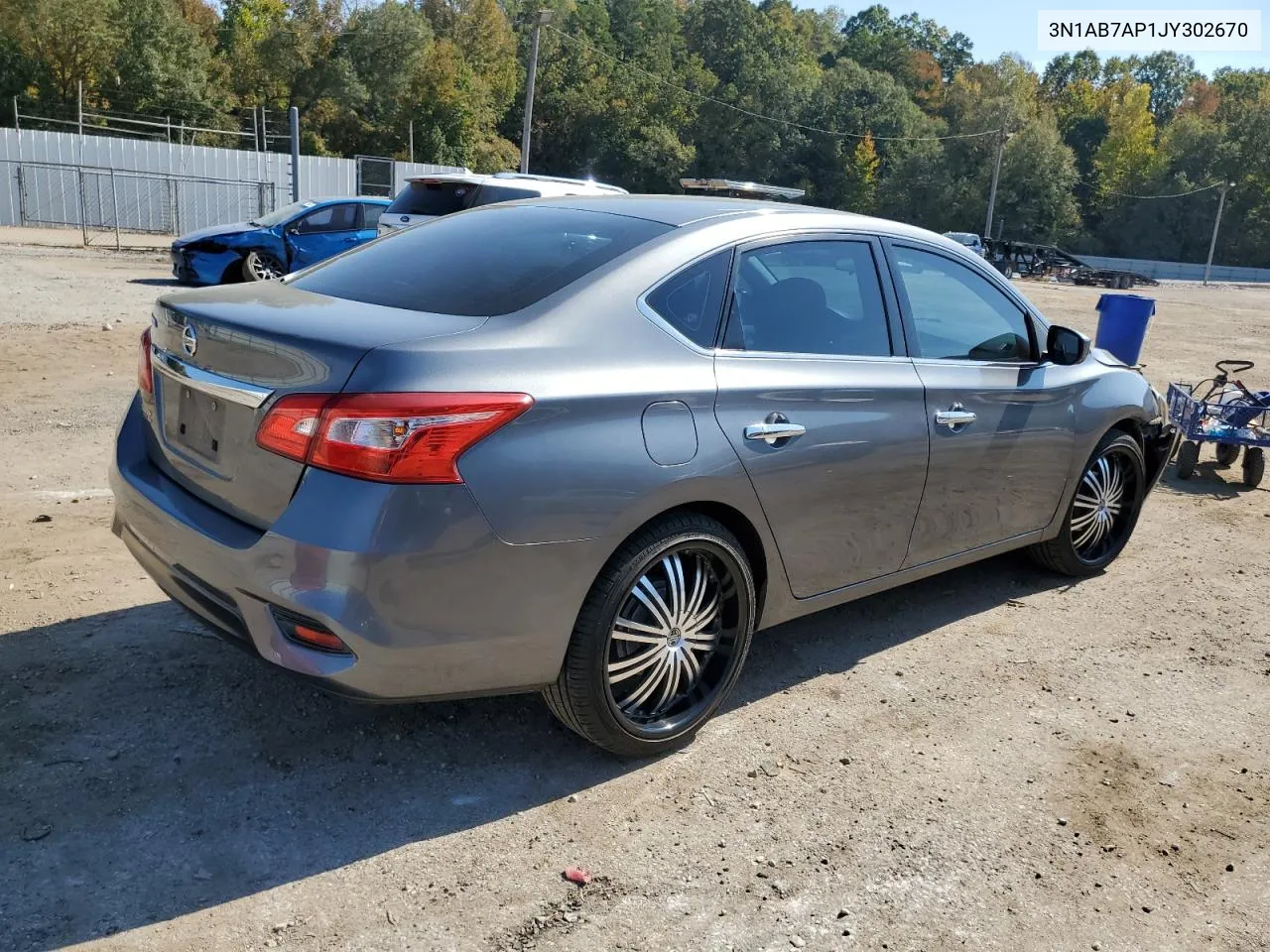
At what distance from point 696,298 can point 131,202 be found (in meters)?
33.4

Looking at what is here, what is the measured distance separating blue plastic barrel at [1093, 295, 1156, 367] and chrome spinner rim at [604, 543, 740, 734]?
775cm

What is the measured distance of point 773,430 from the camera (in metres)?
3.37

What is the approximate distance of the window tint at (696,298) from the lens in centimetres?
326

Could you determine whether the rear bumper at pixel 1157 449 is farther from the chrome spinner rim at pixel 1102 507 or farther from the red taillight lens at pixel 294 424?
the red taillight lens at pixel 294 424

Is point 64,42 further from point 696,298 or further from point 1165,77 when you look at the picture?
point 1165,77

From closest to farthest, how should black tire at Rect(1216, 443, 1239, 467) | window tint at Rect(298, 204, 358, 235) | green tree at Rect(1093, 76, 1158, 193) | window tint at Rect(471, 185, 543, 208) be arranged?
black tire at Rect(1216, 443, 1239, 467) < window tint at Rect(471, 185, 543, 208) < window tint at Rect(298, 204, 358, 235) < green tree at Rect(1093, 76, 1158, 193)

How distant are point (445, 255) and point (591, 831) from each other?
1.93m

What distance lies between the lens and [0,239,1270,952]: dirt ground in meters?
2.63

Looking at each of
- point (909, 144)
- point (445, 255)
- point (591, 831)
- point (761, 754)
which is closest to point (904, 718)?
point (761, 754)

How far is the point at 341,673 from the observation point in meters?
2.71

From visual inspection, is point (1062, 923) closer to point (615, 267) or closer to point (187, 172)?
point (615, 267)

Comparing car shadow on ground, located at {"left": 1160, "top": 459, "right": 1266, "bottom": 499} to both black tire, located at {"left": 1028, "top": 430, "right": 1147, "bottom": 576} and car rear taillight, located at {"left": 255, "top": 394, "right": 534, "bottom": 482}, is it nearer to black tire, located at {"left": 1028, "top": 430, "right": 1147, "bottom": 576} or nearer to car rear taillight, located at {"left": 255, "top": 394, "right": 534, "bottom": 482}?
black tire, located at {"left": 1028, "top": 430, "right": 1147, "bottom": 576}

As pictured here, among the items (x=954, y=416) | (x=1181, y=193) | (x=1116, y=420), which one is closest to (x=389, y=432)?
(x=954, y=416)

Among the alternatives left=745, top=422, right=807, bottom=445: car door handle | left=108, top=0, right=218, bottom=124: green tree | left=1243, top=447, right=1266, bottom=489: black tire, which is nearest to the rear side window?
left=1243, top=447, right=1266, bottom=489: black tire
